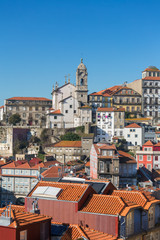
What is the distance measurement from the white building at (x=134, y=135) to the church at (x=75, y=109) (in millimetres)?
9068

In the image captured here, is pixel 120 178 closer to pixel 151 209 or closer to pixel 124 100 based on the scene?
pixel 151 209

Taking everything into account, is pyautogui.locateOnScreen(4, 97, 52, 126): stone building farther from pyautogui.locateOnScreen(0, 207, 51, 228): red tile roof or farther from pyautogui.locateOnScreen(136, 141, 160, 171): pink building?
pyautogui.locateOnScreen(0, 207, 51, 228): red tile roof

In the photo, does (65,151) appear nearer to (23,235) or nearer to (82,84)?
(82,84)

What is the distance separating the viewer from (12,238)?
12.7 meters

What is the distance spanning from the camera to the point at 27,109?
99.6 meters

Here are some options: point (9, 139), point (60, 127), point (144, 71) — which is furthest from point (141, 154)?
point (144, 71)

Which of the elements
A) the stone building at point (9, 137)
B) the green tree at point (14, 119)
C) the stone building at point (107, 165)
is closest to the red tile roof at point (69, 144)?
the stone building at point (9, 137)

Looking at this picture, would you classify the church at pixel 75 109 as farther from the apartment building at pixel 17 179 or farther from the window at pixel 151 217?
the window at pixel 151 217

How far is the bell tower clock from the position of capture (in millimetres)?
90375

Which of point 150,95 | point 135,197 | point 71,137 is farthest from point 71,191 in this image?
point 150,95

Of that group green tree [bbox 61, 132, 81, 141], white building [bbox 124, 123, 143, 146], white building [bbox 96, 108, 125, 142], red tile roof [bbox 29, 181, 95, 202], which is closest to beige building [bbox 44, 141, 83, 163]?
green tree [bbox 61, 132, 81, 141]

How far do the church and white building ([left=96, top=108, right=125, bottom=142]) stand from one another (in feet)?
9.83

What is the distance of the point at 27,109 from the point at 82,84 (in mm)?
17211

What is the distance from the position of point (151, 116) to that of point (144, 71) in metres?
13.4
